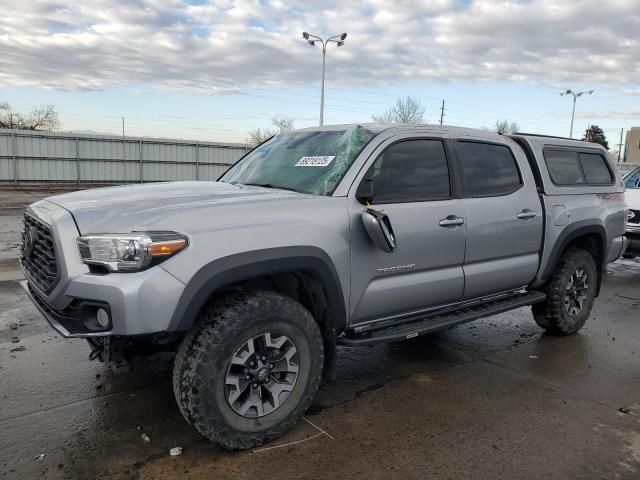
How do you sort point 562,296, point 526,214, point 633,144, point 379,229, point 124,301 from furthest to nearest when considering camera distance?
point 633,144 < point 562,296 < point 526,214 < point 379,229 < point 124,301

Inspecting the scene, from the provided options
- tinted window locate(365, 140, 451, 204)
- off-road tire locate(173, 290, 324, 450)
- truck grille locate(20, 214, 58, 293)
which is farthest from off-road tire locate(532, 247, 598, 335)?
truck grille locate(20, 214, 58, 293)

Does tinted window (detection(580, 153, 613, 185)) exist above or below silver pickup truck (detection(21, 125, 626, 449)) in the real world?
above

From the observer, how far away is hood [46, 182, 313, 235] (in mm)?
2822

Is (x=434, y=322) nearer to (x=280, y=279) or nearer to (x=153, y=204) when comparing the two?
(x=280, y=279)

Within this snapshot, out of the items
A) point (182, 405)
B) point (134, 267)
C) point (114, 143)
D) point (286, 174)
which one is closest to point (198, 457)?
point (182, 405)

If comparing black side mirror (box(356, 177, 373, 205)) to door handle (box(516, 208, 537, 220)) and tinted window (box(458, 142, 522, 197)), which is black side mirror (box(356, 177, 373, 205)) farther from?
door handle (box(516, 208, 537, 220))

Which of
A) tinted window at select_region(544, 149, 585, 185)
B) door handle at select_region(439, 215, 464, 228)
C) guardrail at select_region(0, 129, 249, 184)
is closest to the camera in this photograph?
door handle at select_region(439, 215, 464, 228)

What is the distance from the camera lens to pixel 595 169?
225 inches

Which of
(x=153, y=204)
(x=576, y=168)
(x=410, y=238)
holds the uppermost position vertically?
(x=576, y=168)

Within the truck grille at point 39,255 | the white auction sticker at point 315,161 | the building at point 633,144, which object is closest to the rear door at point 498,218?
the white auction sticker at point 315,161

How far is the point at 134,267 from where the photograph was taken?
2.71 metres

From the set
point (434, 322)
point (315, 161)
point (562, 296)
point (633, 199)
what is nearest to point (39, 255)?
point (315, 161)

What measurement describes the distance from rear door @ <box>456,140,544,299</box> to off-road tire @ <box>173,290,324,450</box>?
1672mm

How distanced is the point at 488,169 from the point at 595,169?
198 centimetres
